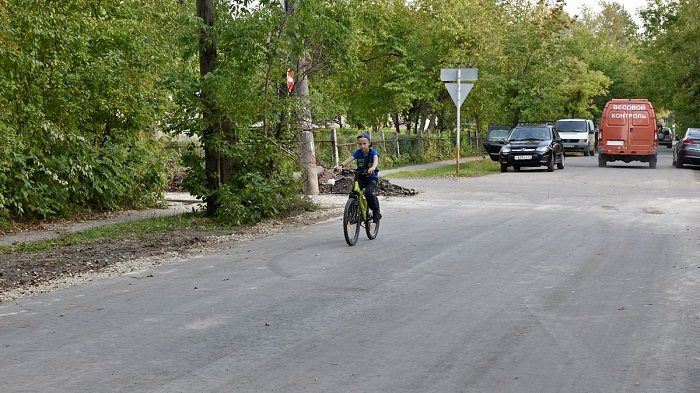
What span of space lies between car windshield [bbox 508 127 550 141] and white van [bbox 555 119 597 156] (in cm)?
1540

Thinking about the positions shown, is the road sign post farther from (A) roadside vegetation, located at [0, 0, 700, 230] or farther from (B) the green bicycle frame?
(B) the green bicycle frame

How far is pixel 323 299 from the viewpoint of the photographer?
876 cm

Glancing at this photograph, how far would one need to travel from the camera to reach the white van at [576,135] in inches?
1918

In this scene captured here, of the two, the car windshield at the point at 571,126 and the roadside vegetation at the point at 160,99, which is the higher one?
the roadside vegetation at the point at 160,99

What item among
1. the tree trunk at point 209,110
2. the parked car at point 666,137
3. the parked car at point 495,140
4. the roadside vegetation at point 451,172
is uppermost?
the tree trunk at point 209,110

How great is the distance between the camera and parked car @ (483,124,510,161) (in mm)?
41688

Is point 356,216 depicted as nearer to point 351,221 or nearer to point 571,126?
point 351,221

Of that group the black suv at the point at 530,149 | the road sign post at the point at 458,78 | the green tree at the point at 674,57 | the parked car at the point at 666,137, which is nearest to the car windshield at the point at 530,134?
the black suv at the point at 530,149

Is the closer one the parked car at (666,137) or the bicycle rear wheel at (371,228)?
the bicycle rear wheel at (371,228)

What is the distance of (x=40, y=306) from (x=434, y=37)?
3551 centimetres

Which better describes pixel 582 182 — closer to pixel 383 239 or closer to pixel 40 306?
pixel 383 239

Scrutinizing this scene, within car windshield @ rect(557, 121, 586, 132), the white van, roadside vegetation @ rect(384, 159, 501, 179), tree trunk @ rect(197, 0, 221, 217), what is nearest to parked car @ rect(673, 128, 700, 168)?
roadside vegetation @ rect(384, 159, 501, 179)

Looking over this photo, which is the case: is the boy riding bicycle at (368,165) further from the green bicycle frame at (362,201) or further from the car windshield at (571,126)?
the car windshield at (571,126)

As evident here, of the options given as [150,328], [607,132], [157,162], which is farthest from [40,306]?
[607,132]
